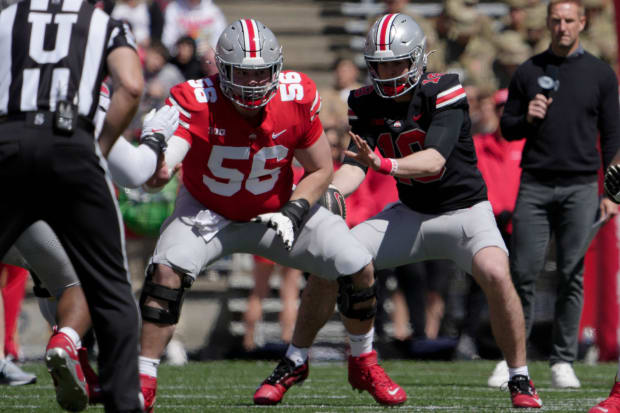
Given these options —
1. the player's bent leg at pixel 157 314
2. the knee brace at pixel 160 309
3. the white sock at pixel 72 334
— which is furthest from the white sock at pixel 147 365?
the white sock at pixel 72 334

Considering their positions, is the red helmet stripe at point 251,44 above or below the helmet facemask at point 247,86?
above

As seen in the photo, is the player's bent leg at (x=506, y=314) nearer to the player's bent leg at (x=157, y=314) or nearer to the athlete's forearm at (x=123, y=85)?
the player's bent leg at (x=157, y=314)

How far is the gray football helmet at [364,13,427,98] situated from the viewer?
545cm

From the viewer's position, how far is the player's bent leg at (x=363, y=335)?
5254 mm

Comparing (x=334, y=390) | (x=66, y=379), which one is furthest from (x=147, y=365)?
(x=334, y=390)

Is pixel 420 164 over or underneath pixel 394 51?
underneath

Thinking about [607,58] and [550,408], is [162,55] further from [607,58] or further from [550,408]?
[550,408]

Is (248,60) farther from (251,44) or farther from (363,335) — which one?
(363,335)

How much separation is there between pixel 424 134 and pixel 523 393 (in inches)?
53.1

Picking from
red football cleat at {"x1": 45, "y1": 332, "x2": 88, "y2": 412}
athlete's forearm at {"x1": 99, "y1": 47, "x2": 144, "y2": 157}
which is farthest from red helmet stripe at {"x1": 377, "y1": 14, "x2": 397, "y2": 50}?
red football cleat at {"x1": 45, "y1": 332, "x2": 88, "y2": 412}

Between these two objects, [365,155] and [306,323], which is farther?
[306,323]

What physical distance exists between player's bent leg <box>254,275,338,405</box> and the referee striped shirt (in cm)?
204

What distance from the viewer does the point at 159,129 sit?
4266mm

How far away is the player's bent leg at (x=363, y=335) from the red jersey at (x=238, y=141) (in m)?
0.55
